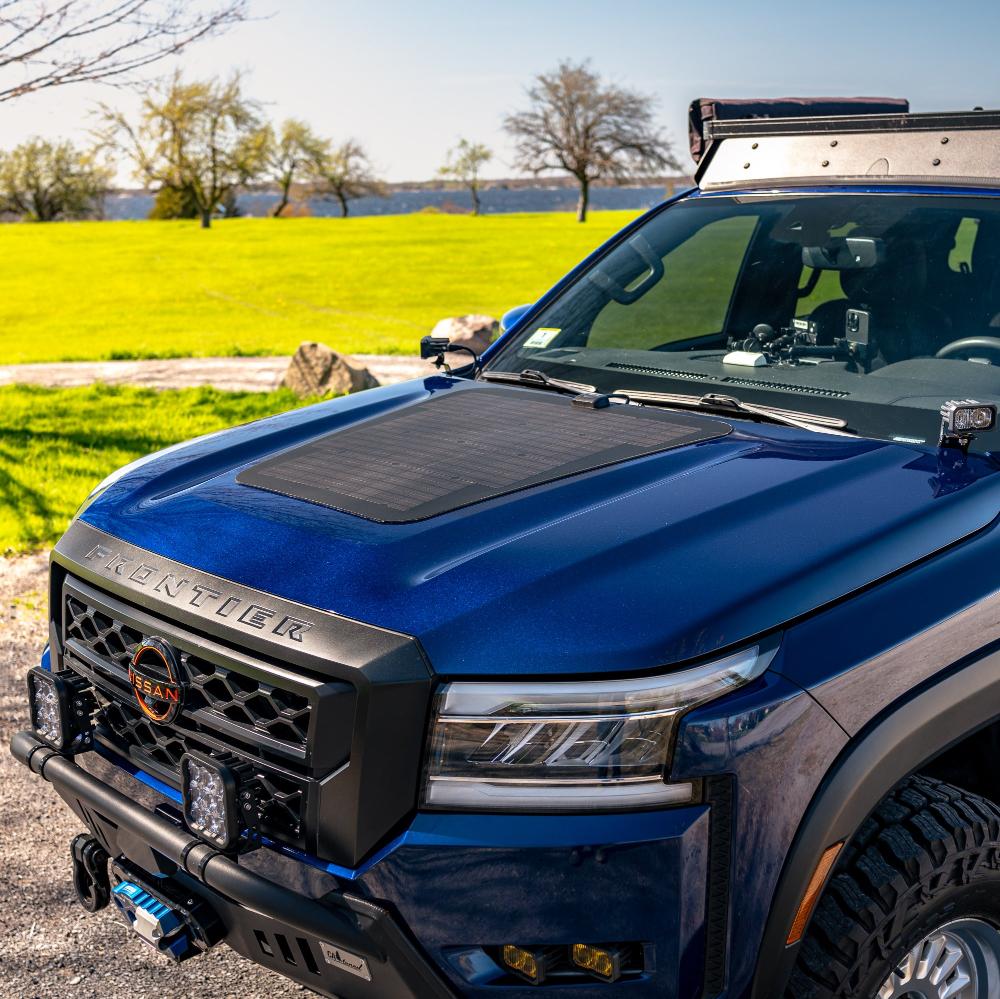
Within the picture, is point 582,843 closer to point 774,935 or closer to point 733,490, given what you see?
point 774,935

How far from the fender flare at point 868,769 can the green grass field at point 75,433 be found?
591 centimetres

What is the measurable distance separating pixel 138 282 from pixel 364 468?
3689 cm

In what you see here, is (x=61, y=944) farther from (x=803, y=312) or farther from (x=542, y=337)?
(x=803, y=312)

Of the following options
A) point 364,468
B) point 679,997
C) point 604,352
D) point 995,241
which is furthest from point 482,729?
point 995,241

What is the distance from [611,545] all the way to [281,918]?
36.1 inches

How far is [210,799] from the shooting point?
2258mm

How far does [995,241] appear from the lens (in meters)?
3.26

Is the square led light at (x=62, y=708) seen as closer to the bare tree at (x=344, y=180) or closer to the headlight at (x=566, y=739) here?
the headlight at (x=566, y=739)

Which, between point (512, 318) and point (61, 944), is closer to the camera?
point (61, 944)

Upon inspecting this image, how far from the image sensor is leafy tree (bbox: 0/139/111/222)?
76750mm

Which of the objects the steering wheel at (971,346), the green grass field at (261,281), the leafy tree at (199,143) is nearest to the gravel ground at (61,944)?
the steering wheel at (971,346)

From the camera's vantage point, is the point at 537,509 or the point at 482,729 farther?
the point at 537,509

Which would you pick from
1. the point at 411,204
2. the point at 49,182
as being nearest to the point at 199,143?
the point at 49,182

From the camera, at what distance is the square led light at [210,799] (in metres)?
2.19
